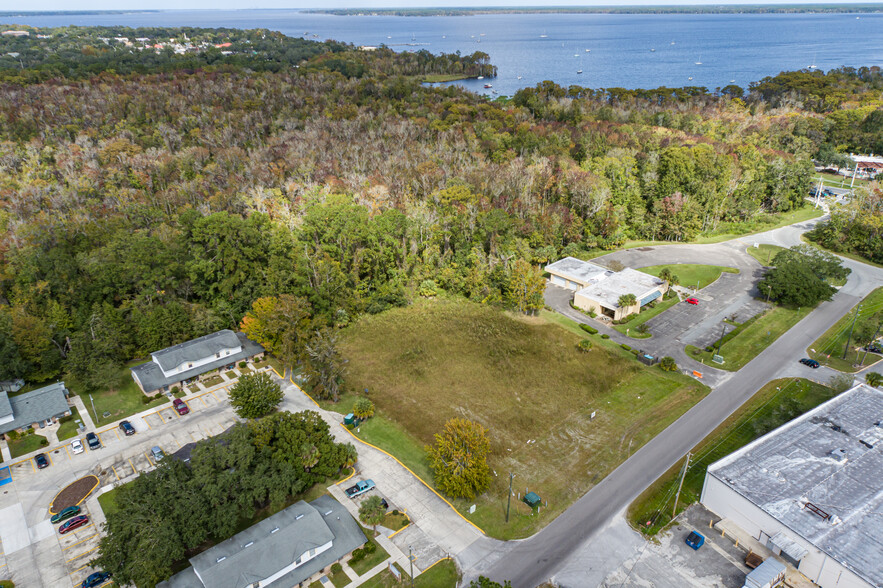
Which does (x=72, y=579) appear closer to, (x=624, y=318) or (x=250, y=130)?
(x=624, y=318)

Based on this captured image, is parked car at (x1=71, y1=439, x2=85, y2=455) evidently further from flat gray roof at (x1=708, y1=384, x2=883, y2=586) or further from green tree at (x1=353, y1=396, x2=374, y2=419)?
flat gray roof at (x1=708, y1=384, x2=883, y2=586)

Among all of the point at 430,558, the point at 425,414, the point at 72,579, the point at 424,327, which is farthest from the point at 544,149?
the point at 72,579

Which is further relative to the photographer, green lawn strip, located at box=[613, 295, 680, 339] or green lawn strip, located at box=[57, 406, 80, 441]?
green lawn strip, located at box=[613, 295, 680, 339]

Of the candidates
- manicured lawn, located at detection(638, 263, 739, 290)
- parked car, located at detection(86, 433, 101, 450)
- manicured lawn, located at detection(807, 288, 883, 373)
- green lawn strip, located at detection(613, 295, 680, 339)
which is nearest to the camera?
parked car, located at detection(86, 433, 101, 450)

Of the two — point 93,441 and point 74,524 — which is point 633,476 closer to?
point 74,524

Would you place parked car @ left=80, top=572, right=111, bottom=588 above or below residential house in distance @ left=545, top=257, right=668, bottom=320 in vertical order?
below

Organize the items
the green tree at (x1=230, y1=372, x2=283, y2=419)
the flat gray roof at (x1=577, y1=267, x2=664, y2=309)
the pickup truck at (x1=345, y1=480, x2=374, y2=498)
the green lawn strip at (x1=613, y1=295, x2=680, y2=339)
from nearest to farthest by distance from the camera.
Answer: the pickup truck at (x1=345, y1=480, x2=374, y2=498)
the green tree at (x1=230, y1=372, x2=283, y2=419)
the green lawn strip at (x1=613, y1=295, x2=680, y2=339)
the flat gray roof at (x1=577, y1=267, x2=664, y2=309)

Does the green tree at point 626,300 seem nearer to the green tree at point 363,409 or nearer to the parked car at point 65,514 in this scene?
the green tree at point 363,409

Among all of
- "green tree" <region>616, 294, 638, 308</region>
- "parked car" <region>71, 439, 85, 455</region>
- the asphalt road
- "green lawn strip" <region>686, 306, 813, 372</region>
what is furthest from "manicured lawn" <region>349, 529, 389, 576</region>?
"green tree" <region>616, 294, 638, 308</region>
